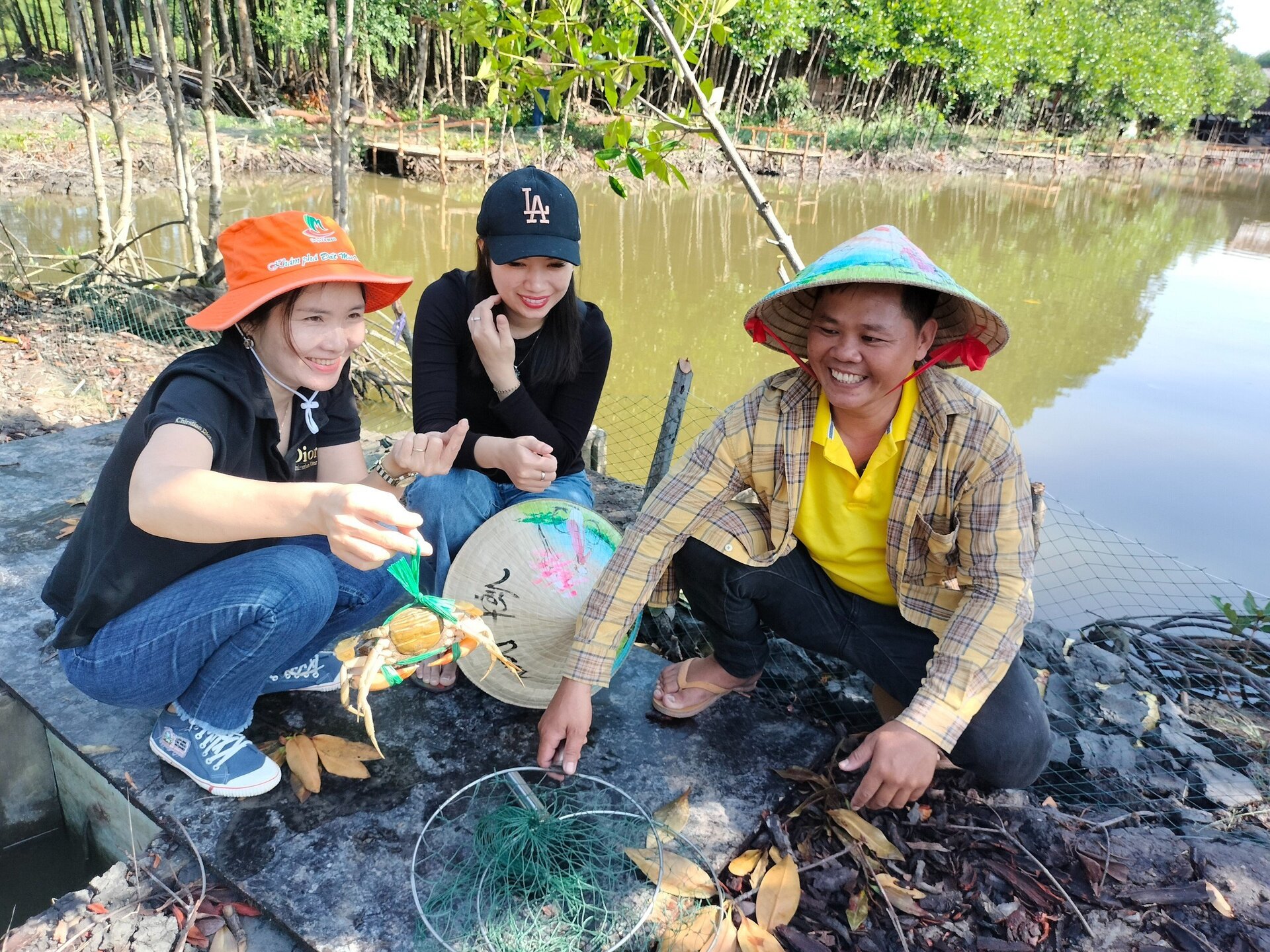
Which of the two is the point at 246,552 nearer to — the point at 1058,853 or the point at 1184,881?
the point at 1058,853

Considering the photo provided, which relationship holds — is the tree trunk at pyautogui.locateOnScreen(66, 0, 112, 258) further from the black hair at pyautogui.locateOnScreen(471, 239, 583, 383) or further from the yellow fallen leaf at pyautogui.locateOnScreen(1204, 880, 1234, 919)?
the yellow fallen leaf at pyautogui.locateOnScreen(1204, 880, 1234, 919)

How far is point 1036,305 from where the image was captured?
31.7 ft

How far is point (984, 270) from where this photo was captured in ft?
38.3

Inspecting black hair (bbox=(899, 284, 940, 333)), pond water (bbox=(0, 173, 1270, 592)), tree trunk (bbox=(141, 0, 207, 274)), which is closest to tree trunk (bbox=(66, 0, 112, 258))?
tree trunk (bbox=(141, 0, 207, 274))

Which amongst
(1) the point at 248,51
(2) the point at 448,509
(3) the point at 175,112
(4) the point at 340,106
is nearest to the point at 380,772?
(2) the point at 448,509

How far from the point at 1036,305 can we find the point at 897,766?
31.2 feet

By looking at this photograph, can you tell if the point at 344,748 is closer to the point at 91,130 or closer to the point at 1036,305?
the point at 91,130

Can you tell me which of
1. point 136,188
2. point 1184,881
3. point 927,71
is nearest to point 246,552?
point 1184,881

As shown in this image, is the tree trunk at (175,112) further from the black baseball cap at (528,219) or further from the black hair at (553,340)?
the black baseball cap at (528,219)

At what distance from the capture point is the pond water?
5410 mm

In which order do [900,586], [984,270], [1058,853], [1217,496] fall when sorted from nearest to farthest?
[1058,853]
[900,586]
[1217,496]
[984,270]

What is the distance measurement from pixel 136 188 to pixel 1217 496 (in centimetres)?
1385

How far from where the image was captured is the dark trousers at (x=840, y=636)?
1780 mm

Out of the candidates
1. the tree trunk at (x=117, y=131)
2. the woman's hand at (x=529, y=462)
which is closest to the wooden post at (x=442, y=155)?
the tree trunk at (x=117, y=131)
